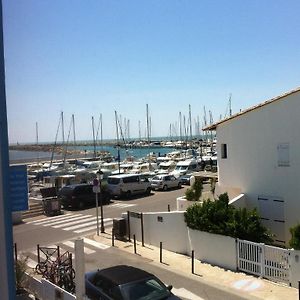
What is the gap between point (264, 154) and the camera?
20.3 metres

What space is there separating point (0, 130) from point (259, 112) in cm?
1694

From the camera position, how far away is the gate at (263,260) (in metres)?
13.8

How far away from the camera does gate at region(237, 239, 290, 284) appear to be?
13.8 m

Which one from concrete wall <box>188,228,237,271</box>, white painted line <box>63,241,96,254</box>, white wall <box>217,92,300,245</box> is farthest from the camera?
white wall <box>217,92,300,245</box>

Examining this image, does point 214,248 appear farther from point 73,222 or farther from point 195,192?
point 73,222

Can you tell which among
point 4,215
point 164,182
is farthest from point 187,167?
point 4,215

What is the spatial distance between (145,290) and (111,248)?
8695 mm

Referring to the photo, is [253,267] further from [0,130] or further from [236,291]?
[0,130]

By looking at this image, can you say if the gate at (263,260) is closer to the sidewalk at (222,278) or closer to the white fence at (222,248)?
the white fence at (222,248)

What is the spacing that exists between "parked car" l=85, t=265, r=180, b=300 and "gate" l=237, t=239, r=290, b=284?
519 centimetres

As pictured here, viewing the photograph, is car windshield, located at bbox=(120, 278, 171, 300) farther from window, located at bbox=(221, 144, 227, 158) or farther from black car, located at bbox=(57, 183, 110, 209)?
black car, located at bbox=(57, 183, 110, 209)

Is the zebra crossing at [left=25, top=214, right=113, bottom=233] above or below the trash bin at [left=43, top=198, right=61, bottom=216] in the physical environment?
below

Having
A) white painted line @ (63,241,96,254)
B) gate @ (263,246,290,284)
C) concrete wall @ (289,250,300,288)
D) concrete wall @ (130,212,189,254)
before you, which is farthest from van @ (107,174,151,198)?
concrete wall @ (289,250,300,288)

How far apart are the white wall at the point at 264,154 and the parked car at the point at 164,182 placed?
15.4 metres
